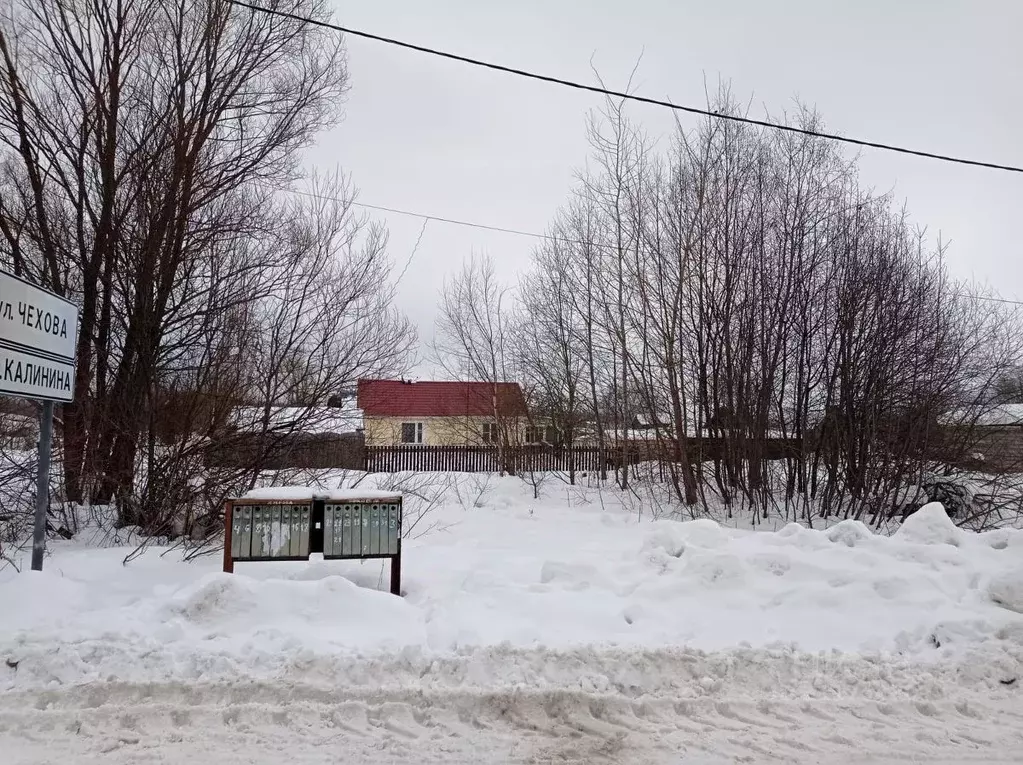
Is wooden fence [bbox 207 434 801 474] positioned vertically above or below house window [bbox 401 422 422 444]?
below

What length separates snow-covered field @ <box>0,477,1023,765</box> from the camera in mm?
3490

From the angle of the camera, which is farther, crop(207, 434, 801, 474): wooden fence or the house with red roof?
the house with red roof

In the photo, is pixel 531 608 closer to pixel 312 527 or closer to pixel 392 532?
pixel 392 532

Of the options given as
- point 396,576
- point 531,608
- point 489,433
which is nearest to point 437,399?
point 489,433

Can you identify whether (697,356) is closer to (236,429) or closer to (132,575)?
(236,429)

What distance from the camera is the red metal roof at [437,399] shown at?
37.4 feet

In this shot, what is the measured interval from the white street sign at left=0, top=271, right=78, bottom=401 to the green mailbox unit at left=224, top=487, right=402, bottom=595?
5.62 feet

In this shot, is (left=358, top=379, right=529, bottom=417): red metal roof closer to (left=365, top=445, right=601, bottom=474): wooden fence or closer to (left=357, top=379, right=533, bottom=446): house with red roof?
(left=357, top=379, right=533, bottom=446): house with red roof

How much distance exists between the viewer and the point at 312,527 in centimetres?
581

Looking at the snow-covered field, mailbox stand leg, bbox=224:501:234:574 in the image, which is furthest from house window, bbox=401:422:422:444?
mailbox stand leg, bbox=224:501:234:574

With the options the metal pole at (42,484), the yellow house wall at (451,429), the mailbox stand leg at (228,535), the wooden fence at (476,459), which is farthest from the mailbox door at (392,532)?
the wooden fence at (476,459)

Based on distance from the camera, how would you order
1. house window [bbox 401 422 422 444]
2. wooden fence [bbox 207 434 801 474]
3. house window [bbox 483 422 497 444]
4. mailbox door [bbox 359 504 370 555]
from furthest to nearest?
house window [bbox 401 422 422 444] → house window [bbox 483 422 497 444] → wooden fence [bbox 207 434 801 474] → mailbox door [bbox 359 504 370 555]

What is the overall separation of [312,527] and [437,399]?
2683 centimetres

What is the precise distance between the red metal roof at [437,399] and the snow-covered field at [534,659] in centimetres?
493
